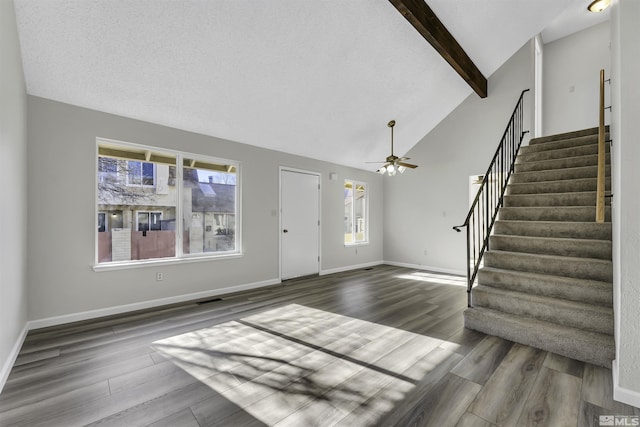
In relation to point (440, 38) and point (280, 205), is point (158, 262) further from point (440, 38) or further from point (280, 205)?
point (440, 38)

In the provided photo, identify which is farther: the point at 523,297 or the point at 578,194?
the point at 578,194

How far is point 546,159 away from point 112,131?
6308mm

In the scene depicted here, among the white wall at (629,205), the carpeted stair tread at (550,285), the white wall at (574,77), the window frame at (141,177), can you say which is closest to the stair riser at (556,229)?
the carpeted stair tread at (550,285)

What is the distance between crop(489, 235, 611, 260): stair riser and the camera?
2955 mm

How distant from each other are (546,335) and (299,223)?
409 cm

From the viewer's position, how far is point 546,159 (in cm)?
454

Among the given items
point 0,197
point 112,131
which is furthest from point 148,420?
point 112,131

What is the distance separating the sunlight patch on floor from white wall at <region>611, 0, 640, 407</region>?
3.74 ft

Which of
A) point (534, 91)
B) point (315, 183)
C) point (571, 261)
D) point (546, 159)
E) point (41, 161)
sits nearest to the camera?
point (571, 261)

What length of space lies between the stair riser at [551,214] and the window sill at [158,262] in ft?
13.4

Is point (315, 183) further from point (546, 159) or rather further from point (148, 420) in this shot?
point (148, 420)

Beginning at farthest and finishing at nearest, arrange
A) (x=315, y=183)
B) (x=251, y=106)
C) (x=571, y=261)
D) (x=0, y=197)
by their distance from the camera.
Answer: (x=315, y=183) < (x=251, y=106) < (x=571, y=261) < (x=0, y=197)

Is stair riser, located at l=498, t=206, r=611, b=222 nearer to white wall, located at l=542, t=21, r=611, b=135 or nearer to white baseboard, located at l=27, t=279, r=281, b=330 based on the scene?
white wall, located at l=542, t=21, r=611, b=135

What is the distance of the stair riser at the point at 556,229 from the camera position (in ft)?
10.2
